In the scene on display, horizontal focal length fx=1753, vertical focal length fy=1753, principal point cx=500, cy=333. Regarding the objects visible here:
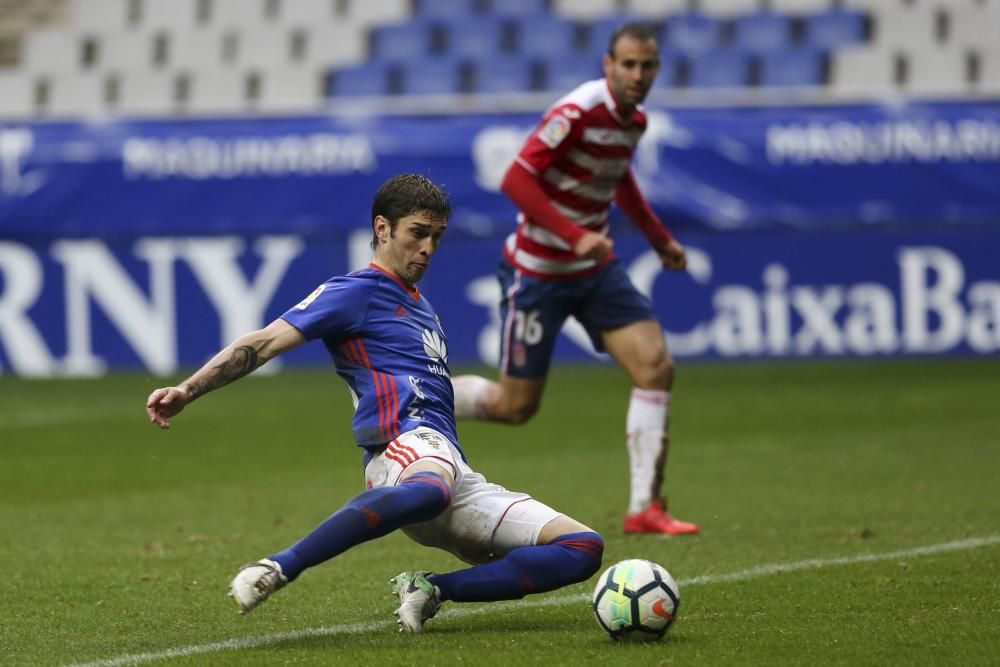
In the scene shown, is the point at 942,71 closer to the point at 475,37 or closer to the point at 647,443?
the point at 475,37

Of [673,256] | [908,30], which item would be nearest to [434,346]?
[673,256]

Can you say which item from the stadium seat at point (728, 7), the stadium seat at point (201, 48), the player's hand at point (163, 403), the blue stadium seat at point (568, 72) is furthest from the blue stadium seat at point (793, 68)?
the player's hand at point (163, 403)

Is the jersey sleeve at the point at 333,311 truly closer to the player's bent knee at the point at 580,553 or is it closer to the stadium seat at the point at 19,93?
the player's bent knee at the point at 580,553

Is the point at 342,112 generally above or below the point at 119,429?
above

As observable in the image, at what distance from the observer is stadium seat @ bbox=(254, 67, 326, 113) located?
1855 centimetres

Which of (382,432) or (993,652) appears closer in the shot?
(993,652)

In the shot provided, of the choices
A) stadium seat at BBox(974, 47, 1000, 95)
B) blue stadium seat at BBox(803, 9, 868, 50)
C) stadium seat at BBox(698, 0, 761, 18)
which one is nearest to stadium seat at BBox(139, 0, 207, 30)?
stadium seat at BBox(698, 0, 761, 18)

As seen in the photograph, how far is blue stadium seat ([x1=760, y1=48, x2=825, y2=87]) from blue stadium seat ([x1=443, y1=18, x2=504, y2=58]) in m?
2.80

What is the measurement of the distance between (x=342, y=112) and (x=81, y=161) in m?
2.36

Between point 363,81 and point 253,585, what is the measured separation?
14.3m

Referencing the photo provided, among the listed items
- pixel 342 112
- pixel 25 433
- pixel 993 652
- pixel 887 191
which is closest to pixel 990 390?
pixel 887 191

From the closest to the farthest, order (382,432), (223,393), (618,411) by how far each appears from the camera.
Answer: (382,432)
(618,411)
(223,393)

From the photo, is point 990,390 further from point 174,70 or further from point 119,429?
point 174,70

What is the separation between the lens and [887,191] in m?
15.0
